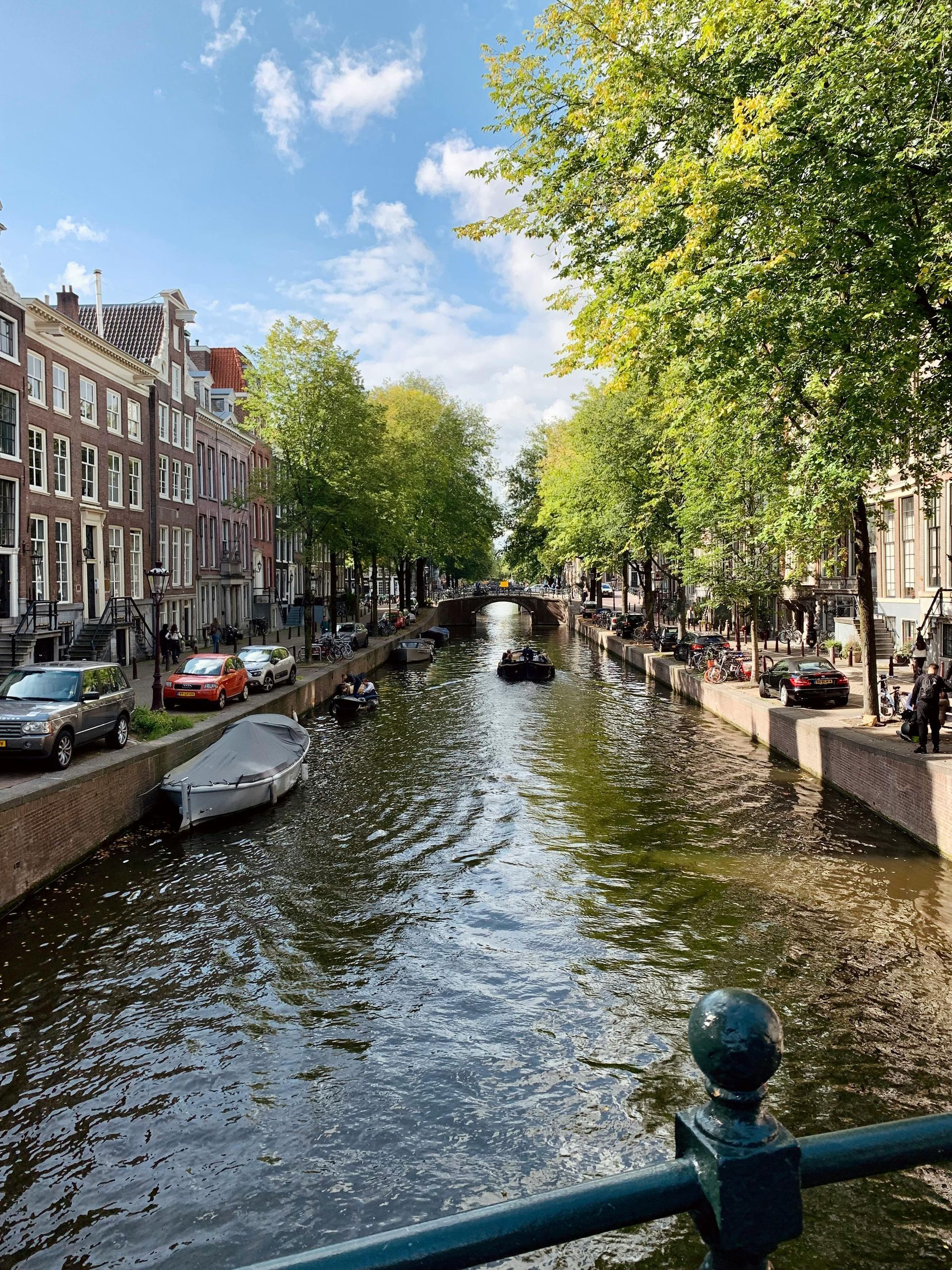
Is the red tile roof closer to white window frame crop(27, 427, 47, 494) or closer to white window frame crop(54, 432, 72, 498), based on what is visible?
white window frame crop(54, 432, 72, 498)

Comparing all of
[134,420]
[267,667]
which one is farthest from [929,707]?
[134,420]

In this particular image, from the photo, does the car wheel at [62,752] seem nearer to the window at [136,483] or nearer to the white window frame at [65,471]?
the white window frame at [65,471]

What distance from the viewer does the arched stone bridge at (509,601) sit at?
84.2m

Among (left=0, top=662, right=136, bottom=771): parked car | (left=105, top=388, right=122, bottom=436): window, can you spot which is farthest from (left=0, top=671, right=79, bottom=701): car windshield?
(left=105, top=388, right=122, bottom=436): window

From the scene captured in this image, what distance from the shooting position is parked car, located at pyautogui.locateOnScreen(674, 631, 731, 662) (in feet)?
120

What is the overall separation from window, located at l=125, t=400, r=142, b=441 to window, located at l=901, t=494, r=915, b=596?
99.4 ft

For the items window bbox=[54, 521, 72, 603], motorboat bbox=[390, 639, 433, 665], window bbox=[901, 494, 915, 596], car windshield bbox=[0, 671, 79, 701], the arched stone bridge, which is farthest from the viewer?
the arched stone bridge

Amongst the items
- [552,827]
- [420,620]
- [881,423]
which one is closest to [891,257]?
[881,423]

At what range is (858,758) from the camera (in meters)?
17.1

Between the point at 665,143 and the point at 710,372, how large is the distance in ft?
12.3

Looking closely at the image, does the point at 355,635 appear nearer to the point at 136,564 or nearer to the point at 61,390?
the point at 136,564

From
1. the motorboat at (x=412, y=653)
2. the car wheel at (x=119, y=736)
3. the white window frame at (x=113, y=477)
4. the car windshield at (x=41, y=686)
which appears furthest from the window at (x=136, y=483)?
the car windshield at (x=41, y=686)

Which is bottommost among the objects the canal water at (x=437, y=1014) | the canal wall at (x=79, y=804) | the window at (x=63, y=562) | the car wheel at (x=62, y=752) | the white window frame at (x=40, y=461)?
the canal water at (x=437, y=1014)

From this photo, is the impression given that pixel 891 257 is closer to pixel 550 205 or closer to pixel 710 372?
pixel 710 372
